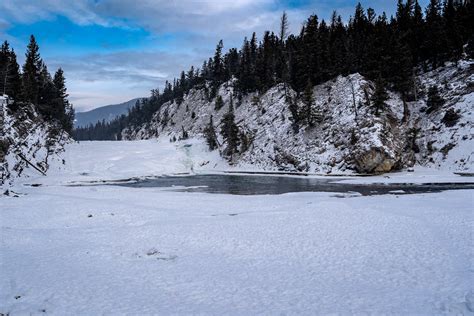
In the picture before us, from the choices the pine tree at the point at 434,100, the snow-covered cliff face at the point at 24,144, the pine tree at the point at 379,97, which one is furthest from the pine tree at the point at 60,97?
the pine tree at the point at 434,100

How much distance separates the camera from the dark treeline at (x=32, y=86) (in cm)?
5656

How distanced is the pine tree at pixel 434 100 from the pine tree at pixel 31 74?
2747 inches

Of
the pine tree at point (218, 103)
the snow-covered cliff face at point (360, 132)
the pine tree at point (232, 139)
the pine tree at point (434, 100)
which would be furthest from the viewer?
the pine tree at point (218, 103)

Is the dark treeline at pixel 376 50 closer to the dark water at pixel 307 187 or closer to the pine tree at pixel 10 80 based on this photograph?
the dark water at pixel 307 187

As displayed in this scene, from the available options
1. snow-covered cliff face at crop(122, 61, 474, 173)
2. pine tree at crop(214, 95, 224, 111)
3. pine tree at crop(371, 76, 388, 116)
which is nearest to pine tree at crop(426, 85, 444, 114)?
snow-covered cliff face at crop(122, 61, 474, 173)

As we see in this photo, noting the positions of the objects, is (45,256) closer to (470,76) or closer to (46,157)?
(46,157)

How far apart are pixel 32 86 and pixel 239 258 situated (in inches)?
2628

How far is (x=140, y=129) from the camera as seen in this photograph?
488ft

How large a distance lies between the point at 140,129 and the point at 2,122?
105m

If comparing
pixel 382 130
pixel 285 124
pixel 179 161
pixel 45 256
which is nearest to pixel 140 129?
pixel 179 161

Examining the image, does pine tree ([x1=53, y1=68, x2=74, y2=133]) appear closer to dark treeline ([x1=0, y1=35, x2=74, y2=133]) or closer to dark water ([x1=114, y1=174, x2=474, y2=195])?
dark treeline ([x1=0, y1=35, x2=74, y2=133])

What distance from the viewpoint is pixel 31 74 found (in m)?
64.4

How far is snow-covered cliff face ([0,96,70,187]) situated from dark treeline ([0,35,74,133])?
3.15 m

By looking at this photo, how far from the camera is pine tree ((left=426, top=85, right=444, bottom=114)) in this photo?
53969mm
